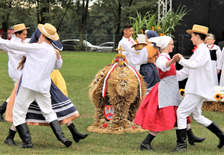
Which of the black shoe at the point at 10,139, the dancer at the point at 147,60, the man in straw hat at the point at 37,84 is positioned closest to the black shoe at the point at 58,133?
the man in straw hat at the point at 37,84

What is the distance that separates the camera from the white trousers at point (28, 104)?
18.6 ft

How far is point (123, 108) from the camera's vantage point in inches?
276

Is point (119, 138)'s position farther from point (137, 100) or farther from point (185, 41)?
point (185, 41)

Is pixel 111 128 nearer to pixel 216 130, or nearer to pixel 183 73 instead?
pixel 183 73

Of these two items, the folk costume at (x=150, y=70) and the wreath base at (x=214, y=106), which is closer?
the folk costume at (x=150, y=70)

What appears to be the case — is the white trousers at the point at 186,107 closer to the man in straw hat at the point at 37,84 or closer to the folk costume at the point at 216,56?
the man in straw hat at the point at 37,84

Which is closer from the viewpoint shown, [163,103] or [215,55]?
[163,103]

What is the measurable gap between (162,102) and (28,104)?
73.4 inches

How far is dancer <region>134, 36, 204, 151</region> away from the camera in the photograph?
18.8ft

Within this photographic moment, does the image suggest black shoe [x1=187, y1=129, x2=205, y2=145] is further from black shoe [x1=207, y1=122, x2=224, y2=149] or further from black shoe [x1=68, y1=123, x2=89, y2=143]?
black shoe [x1=68, y1=123, x2=89, y2=143]

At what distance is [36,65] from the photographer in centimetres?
562

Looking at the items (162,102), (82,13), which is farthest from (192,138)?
(82,13)

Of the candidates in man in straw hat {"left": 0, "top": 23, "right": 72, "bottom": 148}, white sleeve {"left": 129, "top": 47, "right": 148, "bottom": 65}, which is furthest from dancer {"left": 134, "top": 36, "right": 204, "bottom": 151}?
white sleeve {"left": 129, "top": 47, "right": 148, "bottom": 65}

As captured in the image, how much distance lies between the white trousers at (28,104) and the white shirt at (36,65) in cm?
12
